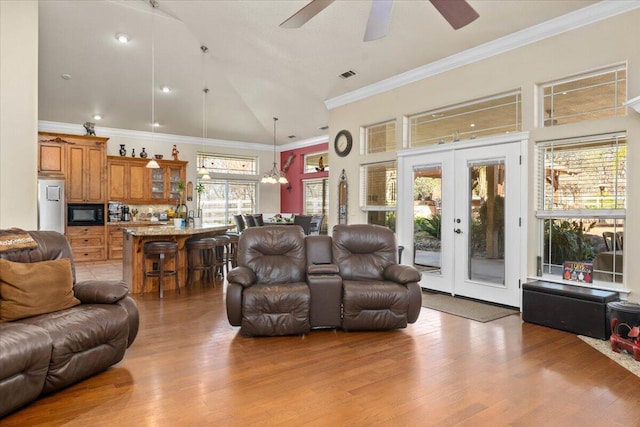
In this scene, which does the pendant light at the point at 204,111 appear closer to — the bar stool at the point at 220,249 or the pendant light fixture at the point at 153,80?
the pendant light fixture at the point at 153,80

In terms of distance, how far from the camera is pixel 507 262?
15.1 feet

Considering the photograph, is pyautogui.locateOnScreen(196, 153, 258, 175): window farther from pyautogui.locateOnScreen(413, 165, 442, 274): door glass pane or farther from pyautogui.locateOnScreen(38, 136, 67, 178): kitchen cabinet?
pyautogui.locateOnScreen(413, 165, 442, 274): door glass pane

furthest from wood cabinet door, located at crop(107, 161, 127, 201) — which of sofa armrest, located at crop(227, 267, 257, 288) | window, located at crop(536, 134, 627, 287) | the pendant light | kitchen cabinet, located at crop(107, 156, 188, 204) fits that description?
window, located at crop(536, 134, 627, 287)

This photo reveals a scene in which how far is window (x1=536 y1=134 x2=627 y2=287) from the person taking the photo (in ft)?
12.6

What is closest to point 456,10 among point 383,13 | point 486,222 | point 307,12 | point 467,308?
point 383,13

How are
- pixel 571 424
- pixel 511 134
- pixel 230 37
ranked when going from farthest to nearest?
pixel 230 37, pixel 511 134, pixel 571 424

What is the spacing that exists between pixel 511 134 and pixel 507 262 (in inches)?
60.0

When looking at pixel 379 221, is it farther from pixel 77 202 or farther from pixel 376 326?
pixel 77 202

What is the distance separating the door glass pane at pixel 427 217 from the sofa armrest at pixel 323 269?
2.23 meters

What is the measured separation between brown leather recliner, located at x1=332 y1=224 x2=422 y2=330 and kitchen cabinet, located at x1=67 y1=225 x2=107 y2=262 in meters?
6.35

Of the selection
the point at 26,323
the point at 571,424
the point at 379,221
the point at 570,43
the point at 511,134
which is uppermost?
the point at 570,43

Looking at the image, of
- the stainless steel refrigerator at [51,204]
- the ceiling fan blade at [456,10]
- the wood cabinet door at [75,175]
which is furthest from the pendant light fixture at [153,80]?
the ceiling fan blade at [456,10]

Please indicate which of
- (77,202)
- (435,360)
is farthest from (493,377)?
(77,202)

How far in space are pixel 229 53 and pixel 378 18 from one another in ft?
13.1
